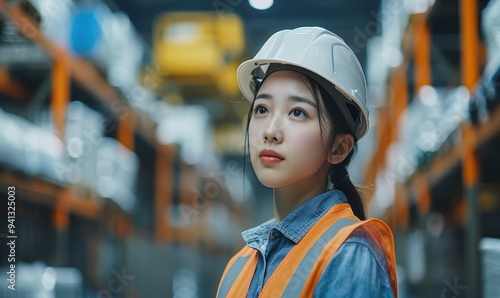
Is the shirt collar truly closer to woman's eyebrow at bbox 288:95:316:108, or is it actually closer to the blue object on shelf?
woman's eyebrow at bbox 288:95:316:108

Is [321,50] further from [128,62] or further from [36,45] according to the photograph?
[128,62]

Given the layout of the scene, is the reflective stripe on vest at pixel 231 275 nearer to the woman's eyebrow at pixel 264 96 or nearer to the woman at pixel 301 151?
the woman at pixel 301 151

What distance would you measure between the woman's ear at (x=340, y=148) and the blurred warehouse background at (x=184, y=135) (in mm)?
315

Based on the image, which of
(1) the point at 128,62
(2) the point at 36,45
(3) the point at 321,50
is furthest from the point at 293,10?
(3) the point at 321,50

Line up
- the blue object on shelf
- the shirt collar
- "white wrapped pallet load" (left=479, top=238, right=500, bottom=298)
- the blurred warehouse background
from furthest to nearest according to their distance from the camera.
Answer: the blue object on shelf < the blurred warehouse background < "white wrapped pallet load" (left=479, top=238, right=500, bottom=298) < the shirt collar

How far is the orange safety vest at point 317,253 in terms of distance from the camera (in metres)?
1.29

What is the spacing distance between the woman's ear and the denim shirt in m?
0.10

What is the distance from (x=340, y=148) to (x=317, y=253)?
285mm

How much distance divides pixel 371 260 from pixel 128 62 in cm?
446

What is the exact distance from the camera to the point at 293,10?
5465 millimetres

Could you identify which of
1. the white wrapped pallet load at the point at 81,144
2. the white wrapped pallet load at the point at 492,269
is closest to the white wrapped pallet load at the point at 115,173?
the white wrapped pallet load at the point at 81,144

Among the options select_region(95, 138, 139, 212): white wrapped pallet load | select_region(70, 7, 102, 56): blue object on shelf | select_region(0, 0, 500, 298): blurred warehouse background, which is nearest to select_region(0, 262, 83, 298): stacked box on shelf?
select_region(0, 0, 500, 298): blurred warehouse background

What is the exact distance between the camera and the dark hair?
4.75ft

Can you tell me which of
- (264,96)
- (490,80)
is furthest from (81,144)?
(264,96)
